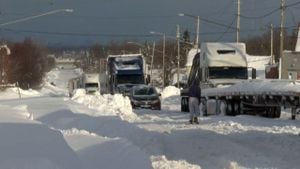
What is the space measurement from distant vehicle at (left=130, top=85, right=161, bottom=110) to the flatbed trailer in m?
7.02

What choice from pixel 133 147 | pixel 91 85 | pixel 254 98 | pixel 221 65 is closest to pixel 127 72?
pixel 221 65

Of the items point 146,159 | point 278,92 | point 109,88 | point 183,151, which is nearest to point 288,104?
point 278,92

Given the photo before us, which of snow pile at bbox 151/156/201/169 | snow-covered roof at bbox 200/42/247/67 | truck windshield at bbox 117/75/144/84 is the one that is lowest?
snow pile at bbox 151/156/201/169

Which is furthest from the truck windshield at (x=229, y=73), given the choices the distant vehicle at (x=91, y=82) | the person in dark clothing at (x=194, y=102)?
the distant vehicle at (x=91, y=82)

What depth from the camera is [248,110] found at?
114 ft

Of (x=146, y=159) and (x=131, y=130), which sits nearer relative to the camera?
(x=146, y=159)

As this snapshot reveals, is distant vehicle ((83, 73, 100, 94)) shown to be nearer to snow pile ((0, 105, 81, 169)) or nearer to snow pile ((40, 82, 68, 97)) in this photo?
snow pile ((40, 82, 68, 97))

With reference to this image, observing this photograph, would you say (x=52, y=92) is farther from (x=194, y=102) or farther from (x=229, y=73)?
(x=194, y=102)

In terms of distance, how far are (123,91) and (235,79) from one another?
13717 mm

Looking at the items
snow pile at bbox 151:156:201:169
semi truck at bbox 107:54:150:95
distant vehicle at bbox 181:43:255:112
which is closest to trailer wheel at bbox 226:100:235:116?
distant vehicle at bbox 181:43:255:112

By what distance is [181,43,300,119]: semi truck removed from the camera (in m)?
33.1

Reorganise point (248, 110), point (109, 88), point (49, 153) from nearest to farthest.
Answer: point (49, 153)
point (248, 110)
point (109, 88)

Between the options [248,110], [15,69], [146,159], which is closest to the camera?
[146,159]

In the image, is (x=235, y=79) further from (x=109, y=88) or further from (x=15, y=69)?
(x=15, y=69)
